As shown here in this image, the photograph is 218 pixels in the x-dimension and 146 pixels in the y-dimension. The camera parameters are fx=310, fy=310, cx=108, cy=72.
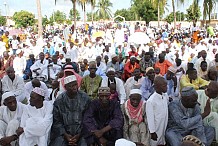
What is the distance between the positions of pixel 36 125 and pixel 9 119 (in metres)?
0.62

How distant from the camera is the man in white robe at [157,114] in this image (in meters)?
4.77

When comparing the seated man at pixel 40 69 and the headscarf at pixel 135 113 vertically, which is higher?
the seated man at pixel 40 69

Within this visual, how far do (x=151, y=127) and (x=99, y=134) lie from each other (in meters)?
0.82

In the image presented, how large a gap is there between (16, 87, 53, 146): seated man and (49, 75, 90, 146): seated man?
12cm

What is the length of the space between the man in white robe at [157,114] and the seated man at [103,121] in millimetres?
466

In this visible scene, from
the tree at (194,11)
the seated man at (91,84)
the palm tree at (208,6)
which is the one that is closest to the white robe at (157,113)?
the seated man at (91,84)

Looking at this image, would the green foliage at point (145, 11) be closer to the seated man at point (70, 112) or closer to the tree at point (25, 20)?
the tree at point (25, 20)

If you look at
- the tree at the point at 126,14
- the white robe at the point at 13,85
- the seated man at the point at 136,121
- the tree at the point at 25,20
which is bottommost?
the seated man at the point at 136,121

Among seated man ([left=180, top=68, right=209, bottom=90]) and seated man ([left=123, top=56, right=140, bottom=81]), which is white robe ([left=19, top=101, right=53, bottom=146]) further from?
seated man ([left=123, top=56, right=140, bottom=81])

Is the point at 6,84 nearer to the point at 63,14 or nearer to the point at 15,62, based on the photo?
the point at 15,62

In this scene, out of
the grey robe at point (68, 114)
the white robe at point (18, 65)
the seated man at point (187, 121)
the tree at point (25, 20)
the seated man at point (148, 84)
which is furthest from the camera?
the tree at point (25, 20)

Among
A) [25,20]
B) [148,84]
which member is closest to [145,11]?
[25,20]

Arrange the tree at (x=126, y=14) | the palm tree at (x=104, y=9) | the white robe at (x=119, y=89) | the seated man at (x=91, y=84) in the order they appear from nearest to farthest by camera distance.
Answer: the seated man at (x=91, y=84), the white robe at (x=119, y=89), the palm tree at (x=104, y=9), the tree at (x=126, y=14)

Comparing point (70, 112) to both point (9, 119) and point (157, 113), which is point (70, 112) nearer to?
point (9, 119)
